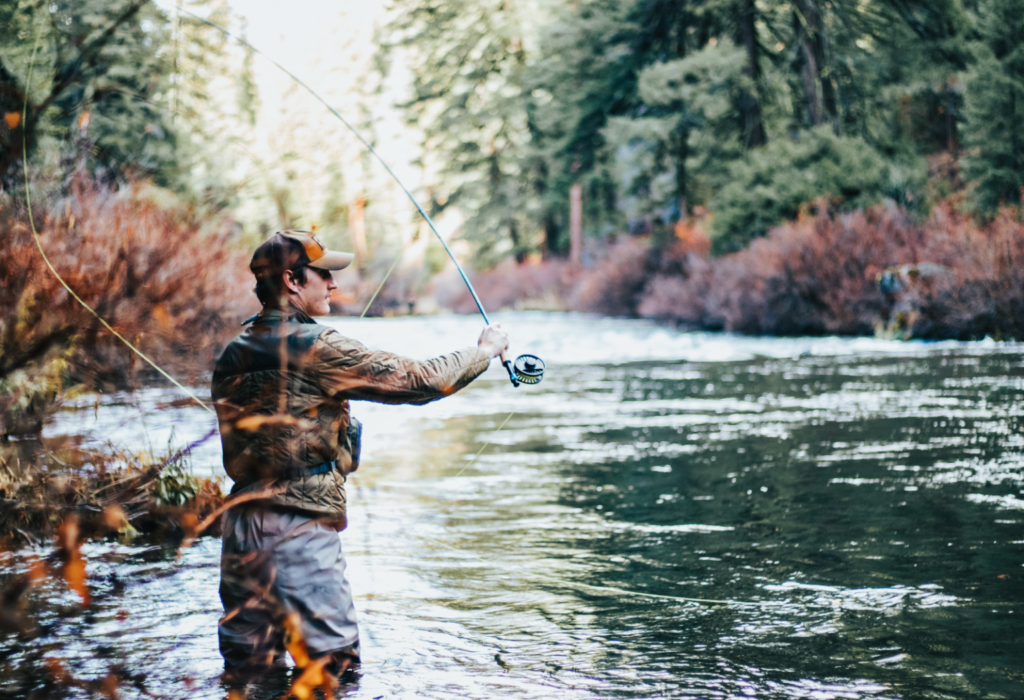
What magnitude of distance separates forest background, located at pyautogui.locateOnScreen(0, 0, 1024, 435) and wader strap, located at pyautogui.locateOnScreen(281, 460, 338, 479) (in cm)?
72

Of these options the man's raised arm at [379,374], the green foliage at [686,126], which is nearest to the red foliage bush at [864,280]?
the green foliage at [686,126]

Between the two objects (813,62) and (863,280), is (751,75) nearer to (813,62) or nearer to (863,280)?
(813,62)

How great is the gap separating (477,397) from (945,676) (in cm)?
1024

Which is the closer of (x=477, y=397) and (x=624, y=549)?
(x=624, y=549)

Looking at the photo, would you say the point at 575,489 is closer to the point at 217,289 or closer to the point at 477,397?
the point at 217,289

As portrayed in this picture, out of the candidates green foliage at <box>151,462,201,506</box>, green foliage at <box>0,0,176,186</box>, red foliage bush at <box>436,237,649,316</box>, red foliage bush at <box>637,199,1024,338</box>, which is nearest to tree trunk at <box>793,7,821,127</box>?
red foliage bush at <box>637,199,1024,338</box>

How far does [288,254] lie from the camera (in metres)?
3.40

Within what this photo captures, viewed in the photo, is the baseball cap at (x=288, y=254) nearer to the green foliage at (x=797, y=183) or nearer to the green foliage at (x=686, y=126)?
the green foliage at (x=797, y=183)

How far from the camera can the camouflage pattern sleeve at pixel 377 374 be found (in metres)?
3.30

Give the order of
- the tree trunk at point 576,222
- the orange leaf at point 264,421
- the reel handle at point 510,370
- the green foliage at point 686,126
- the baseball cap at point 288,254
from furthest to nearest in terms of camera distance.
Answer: the tree trunk at point 576,222 < the green foliage at point 686,126 < the reel handle at point 510,370 < the baseball cap at point 288,254 < the orange leaf at point 264,421

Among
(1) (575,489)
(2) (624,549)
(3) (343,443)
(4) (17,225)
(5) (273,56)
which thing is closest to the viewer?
(4) (17,225)

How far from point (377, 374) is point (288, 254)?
48 centimetres

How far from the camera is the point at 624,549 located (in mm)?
5820

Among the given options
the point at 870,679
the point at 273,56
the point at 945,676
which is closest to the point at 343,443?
the point at 273,56
